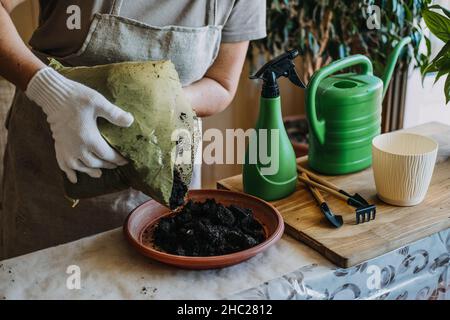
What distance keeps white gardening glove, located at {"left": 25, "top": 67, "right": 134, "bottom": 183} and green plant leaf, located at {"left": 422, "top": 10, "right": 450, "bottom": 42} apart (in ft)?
2.71

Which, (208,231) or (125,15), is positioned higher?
(125,15)

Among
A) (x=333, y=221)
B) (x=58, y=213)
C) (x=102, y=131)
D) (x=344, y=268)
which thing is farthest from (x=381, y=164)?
(x=58, y=213)

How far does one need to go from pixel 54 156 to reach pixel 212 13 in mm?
498

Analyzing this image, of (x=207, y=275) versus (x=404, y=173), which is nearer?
(x=207, y=275)

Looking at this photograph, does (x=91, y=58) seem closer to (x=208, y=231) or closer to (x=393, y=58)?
(x=208, y=231)

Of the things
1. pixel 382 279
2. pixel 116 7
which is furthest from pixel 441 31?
pixel 116 7

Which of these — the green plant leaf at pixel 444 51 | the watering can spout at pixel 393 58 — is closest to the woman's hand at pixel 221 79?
the watering can spout at pixel 393 58

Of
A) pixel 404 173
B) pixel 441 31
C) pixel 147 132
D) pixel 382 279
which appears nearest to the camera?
pixel 147 132

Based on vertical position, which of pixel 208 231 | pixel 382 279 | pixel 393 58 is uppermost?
pixel 393 58

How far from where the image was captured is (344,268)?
105 cm

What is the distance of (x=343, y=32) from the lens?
7.87ft

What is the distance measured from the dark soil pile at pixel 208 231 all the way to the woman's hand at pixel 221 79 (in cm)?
37

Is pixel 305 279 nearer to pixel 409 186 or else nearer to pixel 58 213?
pixel 409 186

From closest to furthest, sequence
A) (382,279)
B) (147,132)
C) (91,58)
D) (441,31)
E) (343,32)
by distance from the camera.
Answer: (147,132)
(382,279)
(91,58)
(441,31)
(343,32)
